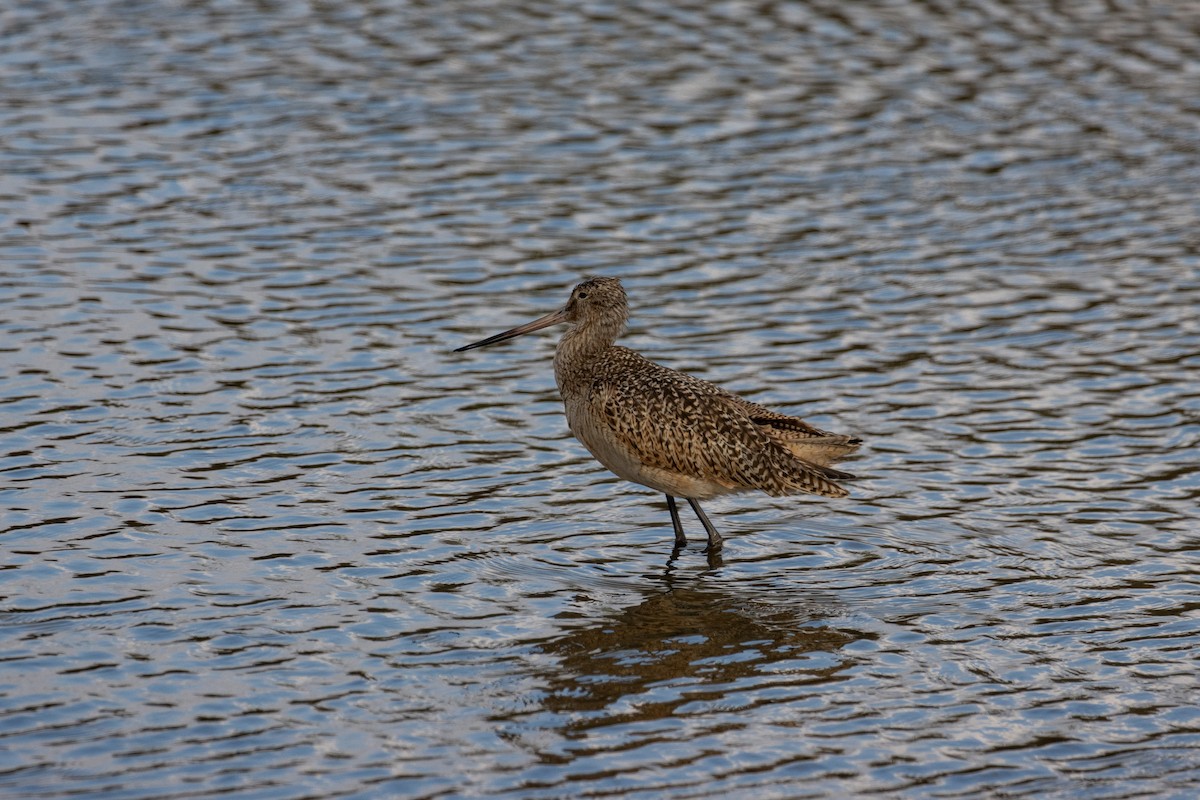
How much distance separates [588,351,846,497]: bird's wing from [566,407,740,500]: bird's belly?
3cm

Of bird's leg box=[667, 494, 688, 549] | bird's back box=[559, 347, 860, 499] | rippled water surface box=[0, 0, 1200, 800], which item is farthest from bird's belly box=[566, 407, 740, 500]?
rippled water surface box=[0, 0, 1200, 800]

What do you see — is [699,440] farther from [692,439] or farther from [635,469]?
[635,469]

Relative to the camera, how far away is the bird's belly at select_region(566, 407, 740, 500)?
9.65 meters

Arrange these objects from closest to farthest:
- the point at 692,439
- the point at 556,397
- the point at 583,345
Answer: the point at 692,439 → the point at 583,345 → the point at 556,397

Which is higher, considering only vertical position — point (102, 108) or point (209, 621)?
point (102, 108)

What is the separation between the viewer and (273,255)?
46.5ft

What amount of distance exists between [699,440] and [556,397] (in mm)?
2696

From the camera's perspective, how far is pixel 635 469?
970 centimetres

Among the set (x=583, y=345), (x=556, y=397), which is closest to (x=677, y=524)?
(x=583, y=345)

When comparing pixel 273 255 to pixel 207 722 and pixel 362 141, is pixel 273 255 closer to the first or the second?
pixel 362 141

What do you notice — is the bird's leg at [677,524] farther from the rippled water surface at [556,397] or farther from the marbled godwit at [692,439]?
the rippled water surface at [556,397]

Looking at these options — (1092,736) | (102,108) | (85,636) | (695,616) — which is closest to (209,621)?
(85,636)

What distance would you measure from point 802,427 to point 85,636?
13.0 feet

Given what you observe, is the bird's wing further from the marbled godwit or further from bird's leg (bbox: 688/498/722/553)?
bird's leg (bbox: 688/498/722/553)
